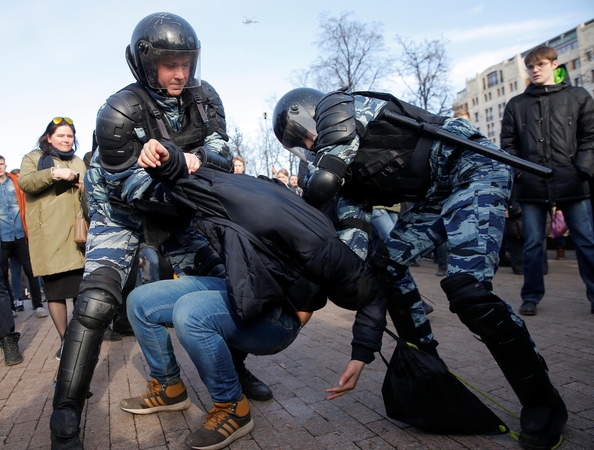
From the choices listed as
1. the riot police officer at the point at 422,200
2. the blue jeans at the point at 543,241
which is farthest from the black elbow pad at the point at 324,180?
the blue jeans at the point at 543,241

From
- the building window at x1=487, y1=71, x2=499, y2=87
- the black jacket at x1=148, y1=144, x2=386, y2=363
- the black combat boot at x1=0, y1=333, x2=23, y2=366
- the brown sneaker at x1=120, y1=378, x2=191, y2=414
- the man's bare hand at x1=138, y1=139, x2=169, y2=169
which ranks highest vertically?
the building window at x1=487, y1=71, x2=499, y2=87

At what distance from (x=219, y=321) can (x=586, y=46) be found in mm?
69365

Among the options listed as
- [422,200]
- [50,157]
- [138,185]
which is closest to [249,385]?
[138,185]

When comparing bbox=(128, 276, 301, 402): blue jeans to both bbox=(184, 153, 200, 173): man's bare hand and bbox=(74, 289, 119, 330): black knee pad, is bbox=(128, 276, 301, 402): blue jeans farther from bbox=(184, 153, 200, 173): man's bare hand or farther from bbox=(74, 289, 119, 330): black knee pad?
bbox=(184, 153, 200, 173): man's bare hand

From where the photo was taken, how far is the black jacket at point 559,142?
14.1ft

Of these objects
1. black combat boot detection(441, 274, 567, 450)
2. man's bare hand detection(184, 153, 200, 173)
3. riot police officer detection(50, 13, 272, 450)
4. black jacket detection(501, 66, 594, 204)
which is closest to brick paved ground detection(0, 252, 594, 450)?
black combat boot detection(441, 274, 567, 450)

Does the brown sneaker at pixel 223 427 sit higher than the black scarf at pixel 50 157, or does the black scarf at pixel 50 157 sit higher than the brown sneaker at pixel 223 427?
the black scarf at pixel 50 157

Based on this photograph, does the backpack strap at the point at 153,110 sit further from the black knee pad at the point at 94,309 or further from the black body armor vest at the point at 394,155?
the black body armor vest at the point at 394,155

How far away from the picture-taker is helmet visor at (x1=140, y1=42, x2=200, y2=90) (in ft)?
9.12

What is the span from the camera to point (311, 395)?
9.41 feet

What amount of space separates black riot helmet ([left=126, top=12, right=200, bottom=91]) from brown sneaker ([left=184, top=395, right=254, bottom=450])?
1.71 meters

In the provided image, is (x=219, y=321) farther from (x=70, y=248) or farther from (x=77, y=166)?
(x=77, y=166)

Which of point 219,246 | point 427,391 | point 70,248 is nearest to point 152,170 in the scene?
point 219,246

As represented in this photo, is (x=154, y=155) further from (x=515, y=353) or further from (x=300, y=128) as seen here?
(x=515, y=353)
